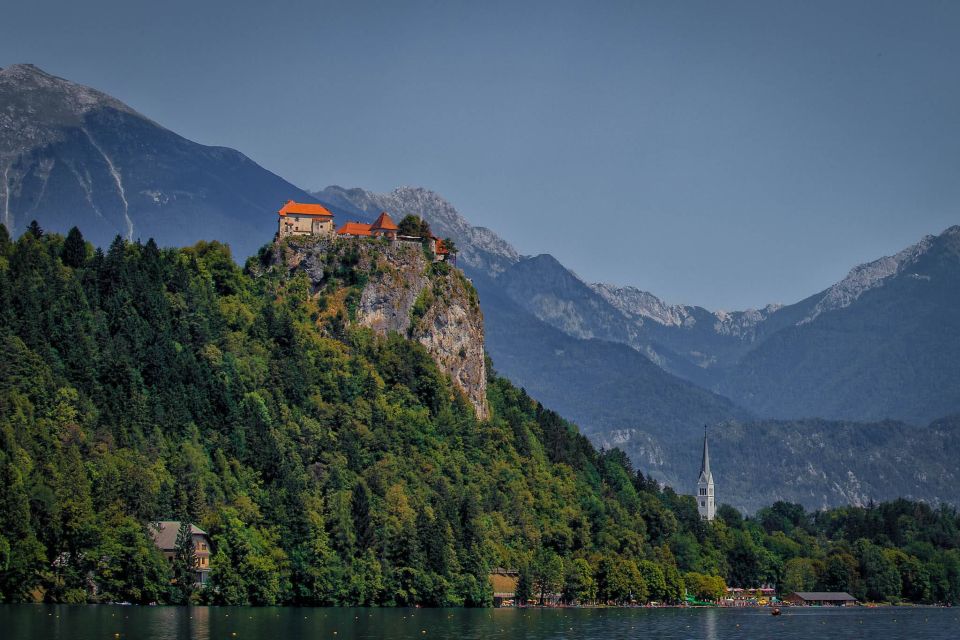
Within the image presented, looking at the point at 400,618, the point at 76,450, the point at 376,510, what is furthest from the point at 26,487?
the point at 376,510

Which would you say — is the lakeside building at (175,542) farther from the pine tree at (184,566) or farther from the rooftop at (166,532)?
the pine tree at (184,566)

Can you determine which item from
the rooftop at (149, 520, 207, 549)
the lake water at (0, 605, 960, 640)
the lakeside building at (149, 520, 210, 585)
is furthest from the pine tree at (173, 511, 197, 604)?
the lake water at (0, 605, 960, 640)

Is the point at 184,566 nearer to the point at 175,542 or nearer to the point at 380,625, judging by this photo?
the point at 175,542

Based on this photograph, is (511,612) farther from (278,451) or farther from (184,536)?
(184,536)

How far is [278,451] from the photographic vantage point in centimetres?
19112

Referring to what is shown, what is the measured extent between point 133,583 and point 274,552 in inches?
778

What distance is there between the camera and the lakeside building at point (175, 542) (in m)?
160

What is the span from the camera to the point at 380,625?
14725 centimetres

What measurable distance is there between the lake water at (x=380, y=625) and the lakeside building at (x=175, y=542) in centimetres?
638

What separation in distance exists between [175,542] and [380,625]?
26.1m

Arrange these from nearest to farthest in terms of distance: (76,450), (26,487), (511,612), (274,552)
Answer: (26,487), (76,450), (274,552), (511,612)

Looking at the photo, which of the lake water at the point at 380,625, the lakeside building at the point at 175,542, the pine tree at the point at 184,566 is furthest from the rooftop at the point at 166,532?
the lake water at the point at 380,625

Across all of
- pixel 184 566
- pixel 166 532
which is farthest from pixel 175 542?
pixel 184 566

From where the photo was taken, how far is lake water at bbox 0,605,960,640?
123 m
